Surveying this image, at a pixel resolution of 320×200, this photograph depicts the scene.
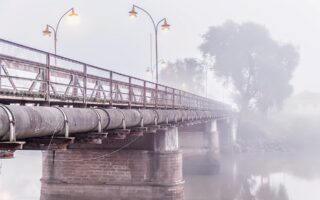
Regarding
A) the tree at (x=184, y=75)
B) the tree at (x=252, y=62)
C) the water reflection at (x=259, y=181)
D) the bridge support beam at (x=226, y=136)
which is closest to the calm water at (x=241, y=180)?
the water reflection at (x=259, y=181)

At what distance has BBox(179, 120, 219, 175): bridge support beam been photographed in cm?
4688

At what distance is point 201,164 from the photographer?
155 ft

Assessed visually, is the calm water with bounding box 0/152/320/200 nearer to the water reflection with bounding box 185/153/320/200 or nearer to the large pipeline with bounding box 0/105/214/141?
the water reflection with bounding box 185/153/320/200

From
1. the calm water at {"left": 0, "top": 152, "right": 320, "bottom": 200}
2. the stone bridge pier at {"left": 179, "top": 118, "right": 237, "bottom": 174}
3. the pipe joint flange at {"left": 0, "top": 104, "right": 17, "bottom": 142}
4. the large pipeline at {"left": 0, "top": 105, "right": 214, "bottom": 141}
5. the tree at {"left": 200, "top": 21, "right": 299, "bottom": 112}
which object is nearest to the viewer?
the pipe joint flange at {"left": 0, "top": 104, "right": 17, "bottom": 142}

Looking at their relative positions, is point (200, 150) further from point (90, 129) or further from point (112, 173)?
point (90, 129)

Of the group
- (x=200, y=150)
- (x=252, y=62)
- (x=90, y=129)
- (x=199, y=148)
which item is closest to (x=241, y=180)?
(x=200, y=150)

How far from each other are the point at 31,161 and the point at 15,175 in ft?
43.9

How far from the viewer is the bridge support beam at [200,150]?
154 ft

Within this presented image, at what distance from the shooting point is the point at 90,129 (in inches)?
472

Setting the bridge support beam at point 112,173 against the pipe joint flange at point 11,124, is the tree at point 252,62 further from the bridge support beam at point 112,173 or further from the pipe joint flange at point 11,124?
the pipe joint flange at point 11,124

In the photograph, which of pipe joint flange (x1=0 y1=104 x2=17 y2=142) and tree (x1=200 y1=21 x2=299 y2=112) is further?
tree (x1=200 y1=21 x2=299 y2=112)

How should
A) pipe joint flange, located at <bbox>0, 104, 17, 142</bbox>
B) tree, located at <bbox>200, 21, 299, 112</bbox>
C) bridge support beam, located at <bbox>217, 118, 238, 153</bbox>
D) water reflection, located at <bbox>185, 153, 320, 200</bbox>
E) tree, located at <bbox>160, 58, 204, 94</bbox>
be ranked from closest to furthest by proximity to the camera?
pipe joint flange, located at <bbox>0, 104, 17, 142</bbox>, water reflection, located at <bbox>185, 153, 320, 200</bbox>, bridge support beam, located at <bbox>217, 118, 238, 153</bbox>, tree, located at <bbox>200, 21, 299, 112</bbox>, tree, located at <bbox>160, 58, 204, 94</bbox>

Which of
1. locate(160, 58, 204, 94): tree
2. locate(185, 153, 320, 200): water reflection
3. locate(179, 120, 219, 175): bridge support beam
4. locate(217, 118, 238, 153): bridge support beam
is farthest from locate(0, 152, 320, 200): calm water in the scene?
locate(160, 58, 204, 94): tree

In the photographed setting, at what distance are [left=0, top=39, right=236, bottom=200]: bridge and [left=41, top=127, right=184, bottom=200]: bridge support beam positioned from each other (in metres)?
0.04
